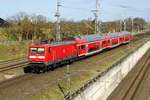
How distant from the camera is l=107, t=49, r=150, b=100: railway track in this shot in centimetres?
3378

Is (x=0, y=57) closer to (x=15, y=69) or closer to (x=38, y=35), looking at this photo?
(x=15, y=69)

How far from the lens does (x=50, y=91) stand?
2203 centimetres

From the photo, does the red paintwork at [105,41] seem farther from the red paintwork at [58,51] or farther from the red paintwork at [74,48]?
the red paintwork at [58,51]

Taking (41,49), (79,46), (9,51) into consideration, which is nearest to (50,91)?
(41,49)

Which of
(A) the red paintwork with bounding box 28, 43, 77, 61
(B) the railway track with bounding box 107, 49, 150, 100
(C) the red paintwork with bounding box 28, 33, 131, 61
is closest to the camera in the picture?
(A) the red paintwork with bounding box 28, 43, 77, 61

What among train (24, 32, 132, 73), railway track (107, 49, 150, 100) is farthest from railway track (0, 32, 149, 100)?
railway track (107, 49, 150, 100)

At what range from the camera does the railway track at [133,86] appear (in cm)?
3378

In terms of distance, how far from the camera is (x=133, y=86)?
39.4m

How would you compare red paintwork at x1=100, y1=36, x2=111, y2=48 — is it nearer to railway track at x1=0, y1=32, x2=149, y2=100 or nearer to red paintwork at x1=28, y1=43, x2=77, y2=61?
red paintwork at x1=28, y1=43, x2=77, y2=61

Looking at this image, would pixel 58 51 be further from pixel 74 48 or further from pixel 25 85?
pixel 25 85

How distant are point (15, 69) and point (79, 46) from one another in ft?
Result: 40.2

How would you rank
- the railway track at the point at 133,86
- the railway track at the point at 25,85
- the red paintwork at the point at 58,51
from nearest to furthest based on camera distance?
the railway track at the point at 25,85, the red paintwork at the point at 58,51, the railway track at the point at 133,86

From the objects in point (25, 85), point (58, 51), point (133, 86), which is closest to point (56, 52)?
point (58, 51)

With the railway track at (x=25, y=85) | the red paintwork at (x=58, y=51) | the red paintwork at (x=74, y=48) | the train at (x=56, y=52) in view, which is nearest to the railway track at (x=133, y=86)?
the train at (x=56, y=52)
